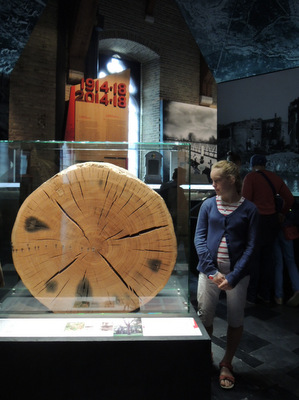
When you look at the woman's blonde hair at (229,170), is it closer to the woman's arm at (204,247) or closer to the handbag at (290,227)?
the woman's arm at (204,247)

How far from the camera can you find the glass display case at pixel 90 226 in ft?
4.95

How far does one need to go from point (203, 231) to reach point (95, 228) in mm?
888

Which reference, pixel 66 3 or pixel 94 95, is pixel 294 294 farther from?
pixel 66 3

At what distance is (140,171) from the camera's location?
1.62 m

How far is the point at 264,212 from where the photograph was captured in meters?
3.74

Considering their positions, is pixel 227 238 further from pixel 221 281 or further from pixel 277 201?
pixel 277 201

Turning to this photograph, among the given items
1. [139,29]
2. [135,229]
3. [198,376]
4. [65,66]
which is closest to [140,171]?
[135,229]

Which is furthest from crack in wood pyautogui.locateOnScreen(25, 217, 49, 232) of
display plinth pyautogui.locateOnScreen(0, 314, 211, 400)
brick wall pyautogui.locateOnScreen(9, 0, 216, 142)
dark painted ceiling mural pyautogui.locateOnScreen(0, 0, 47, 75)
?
brick wall pyautogui.locateOnScreen(9, 0, 216, 142)

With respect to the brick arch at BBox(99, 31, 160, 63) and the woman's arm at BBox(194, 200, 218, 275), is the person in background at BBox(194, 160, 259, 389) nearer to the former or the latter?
the woman's arm at BBox(194, 200, 218, 275)

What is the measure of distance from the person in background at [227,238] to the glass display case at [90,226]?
0.57m

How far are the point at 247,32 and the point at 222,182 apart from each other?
2.97 metres

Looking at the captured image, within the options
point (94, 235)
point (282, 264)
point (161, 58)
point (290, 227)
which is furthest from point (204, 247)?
point (161, 58)

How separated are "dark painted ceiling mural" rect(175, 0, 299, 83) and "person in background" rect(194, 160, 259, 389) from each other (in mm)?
2803

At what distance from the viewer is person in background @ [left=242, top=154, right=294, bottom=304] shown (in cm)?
372
